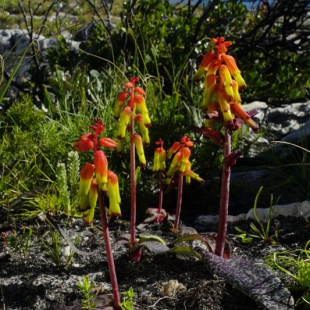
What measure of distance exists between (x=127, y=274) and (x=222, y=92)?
814mm

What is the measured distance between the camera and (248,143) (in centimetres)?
392

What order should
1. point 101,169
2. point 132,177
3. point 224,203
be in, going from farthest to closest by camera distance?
point 132,177, point 224,203, point 101,169

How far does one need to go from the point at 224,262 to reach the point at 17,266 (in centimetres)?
91

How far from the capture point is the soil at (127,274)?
2.01m

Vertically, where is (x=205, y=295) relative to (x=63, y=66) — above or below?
below

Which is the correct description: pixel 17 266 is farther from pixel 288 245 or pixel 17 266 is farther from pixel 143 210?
pixel 288 245

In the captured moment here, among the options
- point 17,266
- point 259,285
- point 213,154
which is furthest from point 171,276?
point 213,154

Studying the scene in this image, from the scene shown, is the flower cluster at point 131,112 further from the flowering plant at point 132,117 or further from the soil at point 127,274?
the soil at point 127,274

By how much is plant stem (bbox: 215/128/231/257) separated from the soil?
0.29 feet

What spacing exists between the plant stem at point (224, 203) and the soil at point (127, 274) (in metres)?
0.09

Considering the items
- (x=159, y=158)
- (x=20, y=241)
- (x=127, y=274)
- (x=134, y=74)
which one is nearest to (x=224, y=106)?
(x=159, y=158)

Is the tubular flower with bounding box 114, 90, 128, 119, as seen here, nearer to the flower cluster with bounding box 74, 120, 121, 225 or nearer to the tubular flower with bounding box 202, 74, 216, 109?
the tubular flower with bounding box 202, 74, 216, 109

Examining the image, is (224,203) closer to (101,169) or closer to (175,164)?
(175,164)

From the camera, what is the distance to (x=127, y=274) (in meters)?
2.24
